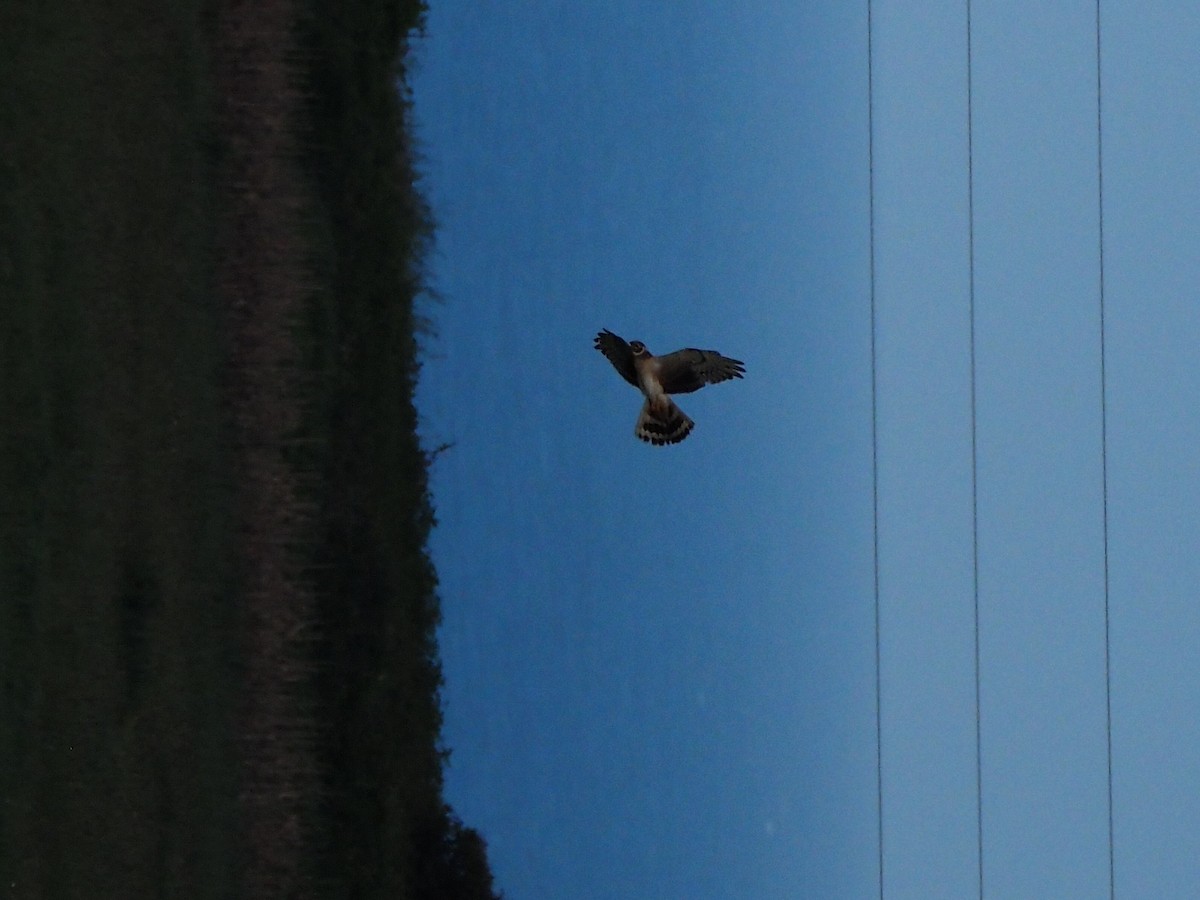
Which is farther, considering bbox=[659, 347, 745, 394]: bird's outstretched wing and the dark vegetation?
the dark vegetation

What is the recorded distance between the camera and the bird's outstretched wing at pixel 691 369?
3547mm

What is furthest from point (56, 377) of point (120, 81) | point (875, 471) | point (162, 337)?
point (875, 471)

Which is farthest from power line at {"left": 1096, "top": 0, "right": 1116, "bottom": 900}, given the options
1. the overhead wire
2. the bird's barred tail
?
the bird's barred tail

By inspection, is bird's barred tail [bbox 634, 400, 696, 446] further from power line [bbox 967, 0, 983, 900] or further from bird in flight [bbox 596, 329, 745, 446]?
power line [bbox 967, 0, 983, 900]

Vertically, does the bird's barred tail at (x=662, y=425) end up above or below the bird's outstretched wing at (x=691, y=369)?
below

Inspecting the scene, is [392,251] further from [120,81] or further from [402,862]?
[402,862]

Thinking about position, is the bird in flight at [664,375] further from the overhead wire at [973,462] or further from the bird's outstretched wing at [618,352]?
the overhead wire at [973,462]

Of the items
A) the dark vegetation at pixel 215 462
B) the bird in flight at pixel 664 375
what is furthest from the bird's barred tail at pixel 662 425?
the dark vegetation at pixel 215 462

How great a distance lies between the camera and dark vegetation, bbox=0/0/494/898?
12.6 feet

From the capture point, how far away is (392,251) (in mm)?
3934

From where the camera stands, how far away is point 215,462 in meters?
3.93

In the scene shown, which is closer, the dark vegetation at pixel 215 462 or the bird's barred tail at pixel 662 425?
the bird's barred tail at pixel 662 425

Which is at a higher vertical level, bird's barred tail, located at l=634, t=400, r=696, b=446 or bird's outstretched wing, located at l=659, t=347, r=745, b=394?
bird's outstretched wing, located at l=659, t=347, r=745, b=394

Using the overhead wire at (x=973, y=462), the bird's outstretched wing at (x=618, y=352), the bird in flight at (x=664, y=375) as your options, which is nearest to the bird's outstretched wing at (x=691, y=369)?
the bird in flight at (x=664, y=375)
